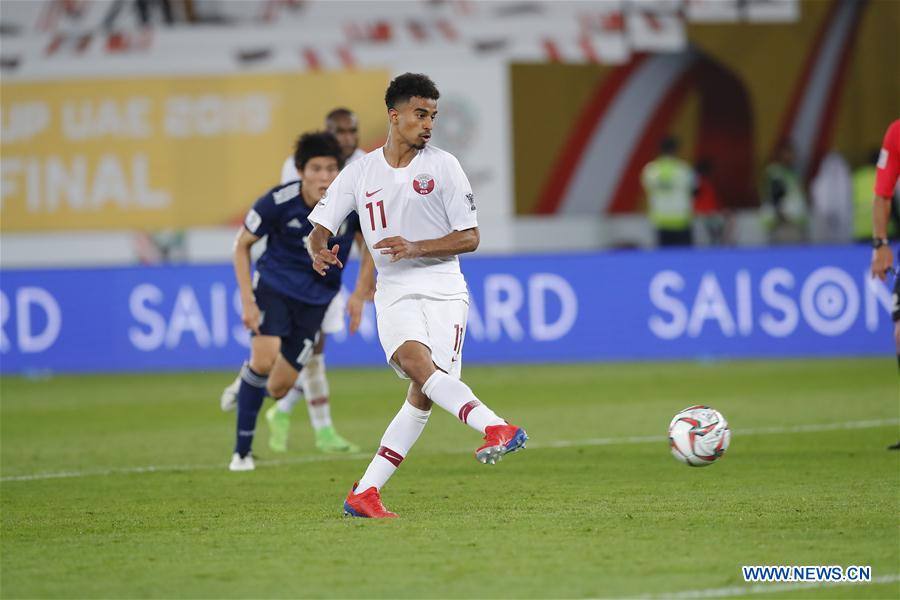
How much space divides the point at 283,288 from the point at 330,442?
4.54ft

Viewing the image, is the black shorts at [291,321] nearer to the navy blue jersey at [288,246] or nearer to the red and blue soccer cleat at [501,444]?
the navy blue jersey at [288,246]

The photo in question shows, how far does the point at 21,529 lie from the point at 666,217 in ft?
48.4

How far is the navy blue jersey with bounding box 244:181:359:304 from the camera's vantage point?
31.4 feet

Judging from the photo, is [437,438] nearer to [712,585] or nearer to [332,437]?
[332,437]

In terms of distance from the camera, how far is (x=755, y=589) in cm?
555

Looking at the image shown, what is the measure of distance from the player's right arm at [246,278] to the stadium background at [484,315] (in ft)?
2.96

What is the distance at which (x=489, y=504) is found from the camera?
7785mm

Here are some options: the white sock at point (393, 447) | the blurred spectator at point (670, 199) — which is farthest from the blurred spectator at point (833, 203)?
the white sock at point (393, 447)

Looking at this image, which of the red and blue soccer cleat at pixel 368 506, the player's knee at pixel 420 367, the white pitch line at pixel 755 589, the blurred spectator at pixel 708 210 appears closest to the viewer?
the white pitch line at pixel 755 589

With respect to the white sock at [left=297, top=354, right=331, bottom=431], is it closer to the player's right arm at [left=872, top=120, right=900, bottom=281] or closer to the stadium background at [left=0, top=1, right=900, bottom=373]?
the player's right arm at [left=872, top=120, right=900, bottom=281]

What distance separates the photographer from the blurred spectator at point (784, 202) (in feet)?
73.6

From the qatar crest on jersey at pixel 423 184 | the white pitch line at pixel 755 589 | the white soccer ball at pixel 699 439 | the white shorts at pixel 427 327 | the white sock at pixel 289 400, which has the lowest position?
the white sock at pixel 289 400

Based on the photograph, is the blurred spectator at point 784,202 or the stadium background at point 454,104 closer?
the stadium background at point 454,104

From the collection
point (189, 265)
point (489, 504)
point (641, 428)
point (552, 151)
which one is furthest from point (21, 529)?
point (552, 151)
